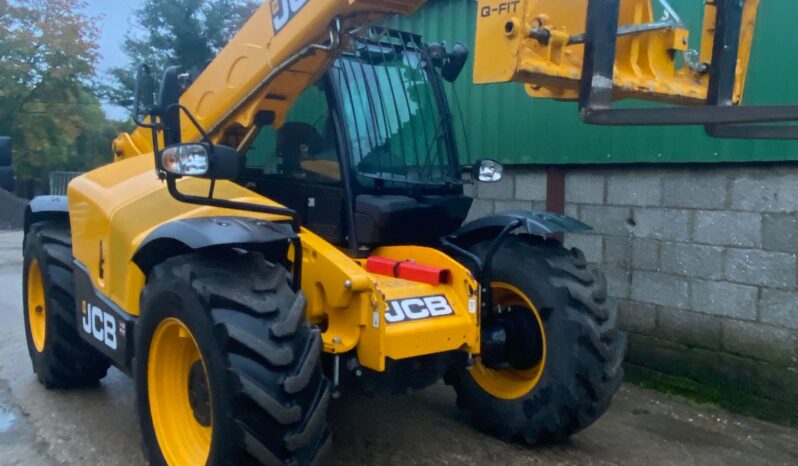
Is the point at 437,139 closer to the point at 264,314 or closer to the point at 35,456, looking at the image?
the point at 264,314

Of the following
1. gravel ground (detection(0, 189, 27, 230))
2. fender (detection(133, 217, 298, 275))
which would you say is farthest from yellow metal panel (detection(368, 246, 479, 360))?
gravel ground (detection(0, 189, 27, 230))

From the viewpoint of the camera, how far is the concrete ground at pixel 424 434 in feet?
13.9

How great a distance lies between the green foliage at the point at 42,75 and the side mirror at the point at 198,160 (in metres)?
21.2

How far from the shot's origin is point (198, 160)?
353 cm

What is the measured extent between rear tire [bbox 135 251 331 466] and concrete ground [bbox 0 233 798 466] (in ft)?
3.38

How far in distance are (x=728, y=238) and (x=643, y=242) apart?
672 mm

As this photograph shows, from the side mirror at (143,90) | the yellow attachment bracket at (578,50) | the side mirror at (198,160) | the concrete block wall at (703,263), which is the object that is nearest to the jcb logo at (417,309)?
the side mirror at (198,160)

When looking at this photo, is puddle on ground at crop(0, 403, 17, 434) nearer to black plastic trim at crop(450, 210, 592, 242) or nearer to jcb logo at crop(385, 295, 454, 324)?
jcb logo at crop(385, 295, 454, 324)

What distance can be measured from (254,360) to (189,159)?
1019mm

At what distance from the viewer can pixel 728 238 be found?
5352 mm

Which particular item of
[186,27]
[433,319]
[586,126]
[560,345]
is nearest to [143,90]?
[433,319]

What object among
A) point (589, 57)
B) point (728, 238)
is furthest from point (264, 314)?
point (728, 238)

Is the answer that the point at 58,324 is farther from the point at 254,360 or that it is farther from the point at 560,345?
the point at 560,345

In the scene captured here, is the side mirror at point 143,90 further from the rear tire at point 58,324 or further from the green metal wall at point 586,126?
the green metal wall at point 586,126
